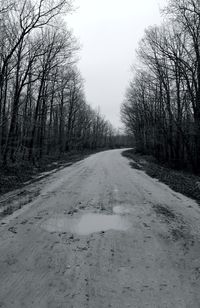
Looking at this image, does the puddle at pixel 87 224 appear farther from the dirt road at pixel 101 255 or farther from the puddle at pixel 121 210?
the puddle at pixel 121 210

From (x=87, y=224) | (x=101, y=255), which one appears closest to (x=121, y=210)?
(x=87, y=224)

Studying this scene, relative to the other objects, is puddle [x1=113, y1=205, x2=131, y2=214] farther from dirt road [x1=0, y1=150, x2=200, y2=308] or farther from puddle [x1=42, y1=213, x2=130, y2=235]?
puddle [x1=42, y1=213, x2=130, y2=235]

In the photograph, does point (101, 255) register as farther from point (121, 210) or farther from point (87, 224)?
point (121, 210)

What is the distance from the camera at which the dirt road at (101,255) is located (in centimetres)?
274

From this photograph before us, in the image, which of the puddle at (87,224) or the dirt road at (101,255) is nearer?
the dirt road at (101,255)

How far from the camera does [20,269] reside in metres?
3.30

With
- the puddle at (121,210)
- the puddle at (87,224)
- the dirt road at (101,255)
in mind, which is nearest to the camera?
the dirt road at (101,255)

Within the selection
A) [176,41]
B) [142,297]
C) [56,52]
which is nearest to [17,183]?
[142,297]

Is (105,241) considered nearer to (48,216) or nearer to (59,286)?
(59,286)

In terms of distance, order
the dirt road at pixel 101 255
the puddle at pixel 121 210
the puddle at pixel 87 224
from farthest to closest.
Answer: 1. the puddle at pixel 121 210
2. the puddle at pixel 87 224
3. the dirt road at pixel 101 255

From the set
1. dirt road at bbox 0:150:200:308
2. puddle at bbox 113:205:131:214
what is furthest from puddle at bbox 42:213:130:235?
puddle at bbox 113:205:131:214

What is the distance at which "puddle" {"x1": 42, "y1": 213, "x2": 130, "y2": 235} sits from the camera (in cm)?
484

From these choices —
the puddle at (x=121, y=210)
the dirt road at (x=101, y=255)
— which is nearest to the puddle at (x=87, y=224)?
the dirt road at (x=101, y=255)

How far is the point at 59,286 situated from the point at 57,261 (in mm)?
638
